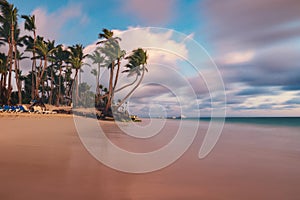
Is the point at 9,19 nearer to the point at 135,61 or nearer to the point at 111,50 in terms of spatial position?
the point at 111,50

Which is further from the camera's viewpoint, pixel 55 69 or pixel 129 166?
pixel 55 69

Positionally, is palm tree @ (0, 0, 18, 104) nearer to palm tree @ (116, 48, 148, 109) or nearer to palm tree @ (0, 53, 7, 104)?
palm tree @ (0, 53, 7, 104)

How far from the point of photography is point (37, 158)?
21.3 ft

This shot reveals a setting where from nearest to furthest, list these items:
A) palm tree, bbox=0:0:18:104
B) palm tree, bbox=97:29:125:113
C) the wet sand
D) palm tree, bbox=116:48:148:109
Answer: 1. the wet sand
2. palm tree, bbox=0:0:18:104
3. palm tree, bbox=97:29:125:113
4. palm tree, bbox=116:48:148:109

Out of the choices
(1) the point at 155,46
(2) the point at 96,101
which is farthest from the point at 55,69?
(1) the point at 155,46

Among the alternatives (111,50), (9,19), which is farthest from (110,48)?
(9,19)

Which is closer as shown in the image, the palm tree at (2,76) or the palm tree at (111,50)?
the palm tree at (2,76)

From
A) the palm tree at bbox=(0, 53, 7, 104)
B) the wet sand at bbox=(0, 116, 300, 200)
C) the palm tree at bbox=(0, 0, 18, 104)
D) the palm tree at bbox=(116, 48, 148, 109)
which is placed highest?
the palm tree at bbox=(0, 0, 18, 104)

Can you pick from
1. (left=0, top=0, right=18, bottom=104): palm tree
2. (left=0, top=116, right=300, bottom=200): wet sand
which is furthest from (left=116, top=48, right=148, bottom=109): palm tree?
(left=0, top=116, right=300, bottom=200): wet sand

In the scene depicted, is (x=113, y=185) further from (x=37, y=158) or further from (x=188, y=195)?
(x=37, y=158)

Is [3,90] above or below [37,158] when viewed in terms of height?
above

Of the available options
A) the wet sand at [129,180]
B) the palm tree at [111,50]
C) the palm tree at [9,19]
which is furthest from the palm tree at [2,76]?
the wet sand at [129,180]

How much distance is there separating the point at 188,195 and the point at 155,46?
676 cm

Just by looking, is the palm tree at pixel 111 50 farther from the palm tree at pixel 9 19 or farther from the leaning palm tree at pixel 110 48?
the palm tree at pixel 9 19
